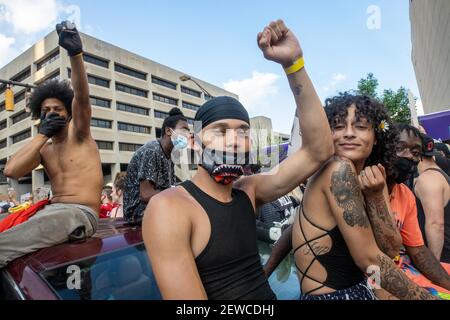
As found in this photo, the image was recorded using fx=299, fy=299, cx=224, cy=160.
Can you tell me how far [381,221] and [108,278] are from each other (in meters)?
1.59

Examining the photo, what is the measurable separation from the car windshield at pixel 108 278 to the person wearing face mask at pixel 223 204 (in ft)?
2.10

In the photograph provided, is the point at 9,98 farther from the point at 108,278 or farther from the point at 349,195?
the point at 349,195

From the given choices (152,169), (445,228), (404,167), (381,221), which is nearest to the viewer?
(381,221)

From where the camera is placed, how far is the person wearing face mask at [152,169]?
3318 millimetres

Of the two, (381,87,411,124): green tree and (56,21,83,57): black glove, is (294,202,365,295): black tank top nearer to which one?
(56,21,83,57): black glove

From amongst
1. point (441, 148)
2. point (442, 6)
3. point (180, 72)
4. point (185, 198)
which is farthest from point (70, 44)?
point (180, 72)

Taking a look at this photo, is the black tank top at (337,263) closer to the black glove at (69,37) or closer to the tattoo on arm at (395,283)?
the tattoo on arm at (395,283)

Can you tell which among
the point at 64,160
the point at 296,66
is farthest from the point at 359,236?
the point at 64,160

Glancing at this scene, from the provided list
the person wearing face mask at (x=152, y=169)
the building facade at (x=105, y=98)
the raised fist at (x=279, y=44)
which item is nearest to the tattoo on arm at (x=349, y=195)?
the raised fist at (x=279, y=44)

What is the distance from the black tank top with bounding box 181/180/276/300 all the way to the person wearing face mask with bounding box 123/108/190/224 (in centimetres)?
180

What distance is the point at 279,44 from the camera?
1503mm

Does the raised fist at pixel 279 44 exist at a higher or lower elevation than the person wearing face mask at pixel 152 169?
higher

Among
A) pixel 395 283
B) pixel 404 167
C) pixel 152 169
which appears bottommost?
pixel 395 283

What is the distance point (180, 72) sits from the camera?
49.8 m
